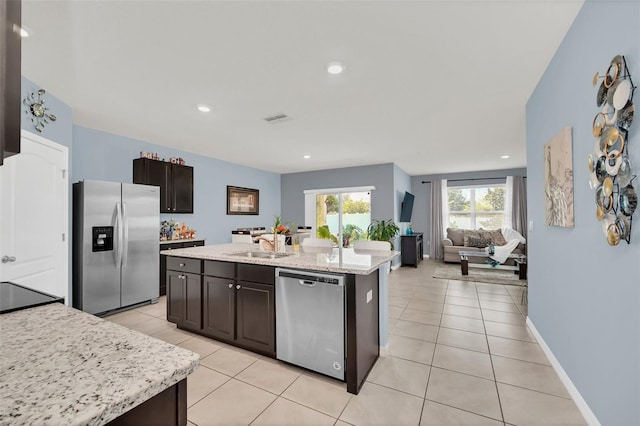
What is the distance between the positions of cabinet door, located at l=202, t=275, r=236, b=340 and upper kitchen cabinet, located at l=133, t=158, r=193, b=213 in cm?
237

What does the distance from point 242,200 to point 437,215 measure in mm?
5401

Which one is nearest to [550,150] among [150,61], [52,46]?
[150,61]

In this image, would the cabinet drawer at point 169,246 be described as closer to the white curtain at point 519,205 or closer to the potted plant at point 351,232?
the potted plant at point 351,232

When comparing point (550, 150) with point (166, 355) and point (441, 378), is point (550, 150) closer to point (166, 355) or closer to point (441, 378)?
point (441, 378)

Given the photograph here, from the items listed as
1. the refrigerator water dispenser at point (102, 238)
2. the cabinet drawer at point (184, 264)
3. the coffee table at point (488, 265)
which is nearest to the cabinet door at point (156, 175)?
the refrigerator water dispenser at point (102, 238)

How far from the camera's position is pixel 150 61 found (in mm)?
2256

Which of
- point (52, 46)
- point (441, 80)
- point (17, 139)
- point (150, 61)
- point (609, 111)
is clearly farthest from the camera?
point (441, 80)

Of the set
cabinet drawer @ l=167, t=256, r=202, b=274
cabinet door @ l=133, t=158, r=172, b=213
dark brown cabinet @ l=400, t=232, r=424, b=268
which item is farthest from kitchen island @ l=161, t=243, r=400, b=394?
dark brown cabinet @ l=400, t=232, r=424, b=268

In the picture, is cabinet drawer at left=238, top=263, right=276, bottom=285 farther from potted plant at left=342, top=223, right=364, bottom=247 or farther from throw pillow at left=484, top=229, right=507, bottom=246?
throw pillow at left=484, top=229, right=507, bottom=246

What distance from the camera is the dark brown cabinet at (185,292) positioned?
289cm

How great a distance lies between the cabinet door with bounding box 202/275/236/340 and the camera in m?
2.64

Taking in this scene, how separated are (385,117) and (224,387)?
325cm

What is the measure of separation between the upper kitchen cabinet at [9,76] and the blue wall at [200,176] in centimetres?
401

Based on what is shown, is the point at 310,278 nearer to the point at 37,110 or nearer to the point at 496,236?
the point at 37,110
